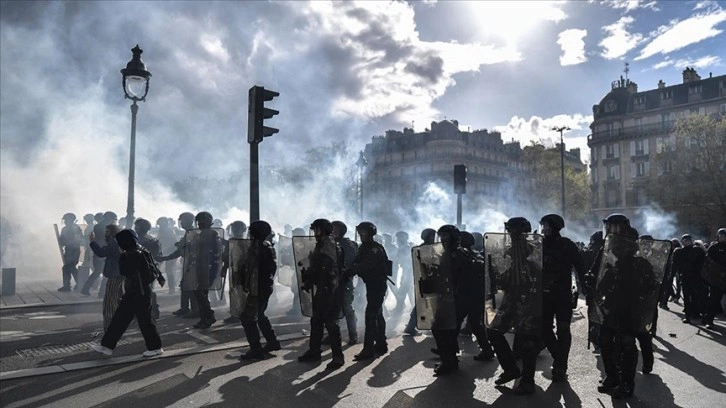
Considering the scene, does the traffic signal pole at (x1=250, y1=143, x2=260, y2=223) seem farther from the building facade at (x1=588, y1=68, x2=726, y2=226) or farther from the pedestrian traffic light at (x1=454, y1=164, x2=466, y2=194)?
the building facade at (x1=588, y1=68, x2=726, y2=226)

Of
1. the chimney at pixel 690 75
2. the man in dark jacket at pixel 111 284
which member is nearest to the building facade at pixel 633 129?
the chimney at pixel 690 75

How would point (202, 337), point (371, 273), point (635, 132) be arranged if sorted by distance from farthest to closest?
point (635, 132) → point (202, 337) → point (371, 273)

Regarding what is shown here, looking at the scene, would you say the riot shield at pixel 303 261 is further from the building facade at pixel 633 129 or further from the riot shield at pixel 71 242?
the building facade at pixel 633 129

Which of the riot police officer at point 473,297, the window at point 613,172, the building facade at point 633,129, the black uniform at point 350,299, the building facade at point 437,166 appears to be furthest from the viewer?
the building facade at point 437,166

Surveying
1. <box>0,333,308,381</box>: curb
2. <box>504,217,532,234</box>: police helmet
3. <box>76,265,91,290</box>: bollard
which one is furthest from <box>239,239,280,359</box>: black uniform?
<box>76,265,91,290</box>: bollard

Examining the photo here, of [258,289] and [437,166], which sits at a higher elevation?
[437,166]

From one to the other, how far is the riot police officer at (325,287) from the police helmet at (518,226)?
77.8 inches

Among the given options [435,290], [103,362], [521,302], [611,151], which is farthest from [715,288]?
[611,151]

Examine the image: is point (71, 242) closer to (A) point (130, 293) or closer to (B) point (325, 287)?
(A) point (130, 293)

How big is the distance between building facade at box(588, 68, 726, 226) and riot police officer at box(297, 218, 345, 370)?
1906 inches

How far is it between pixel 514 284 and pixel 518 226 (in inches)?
21.0

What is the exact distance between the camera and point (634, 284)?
4441 mm

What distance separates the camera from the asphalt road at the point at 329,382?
442 cm

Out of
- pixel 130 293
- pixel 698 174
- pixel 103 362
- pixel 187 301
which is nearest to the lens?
pixel 103 362
